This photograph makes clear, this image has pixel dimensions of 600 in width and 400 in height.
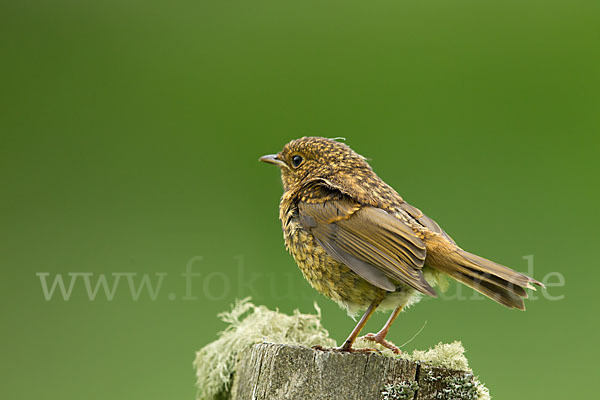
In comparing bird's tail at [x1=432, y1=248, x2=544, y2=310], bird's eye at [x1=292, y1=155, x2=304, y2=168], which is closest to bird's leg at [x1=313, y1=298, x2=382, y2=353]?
bird's tail at [x1=432, y1=248, x2=544, y2=310]

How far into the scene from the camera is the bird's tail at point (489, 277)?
2.46m

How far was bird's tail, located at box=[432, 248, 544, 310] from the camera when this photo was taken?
2.46m

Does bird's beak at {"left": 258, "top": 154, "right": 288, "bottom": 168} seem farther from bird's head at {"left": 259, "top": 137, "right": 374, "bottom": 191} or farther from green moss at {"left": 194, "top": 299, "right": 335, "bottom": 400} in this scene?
green moss at {"left": 194, "top": 299, "right": 335, "bottom": 400}

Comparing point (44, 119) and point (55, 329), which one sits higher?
point (44, 119)

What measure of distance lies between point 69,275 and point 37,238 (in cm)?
70

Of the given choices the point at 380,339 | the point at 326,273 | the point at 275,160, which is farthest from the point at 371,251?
the point at 275,160

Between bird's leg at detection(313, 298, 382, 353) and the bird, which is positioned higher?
the bird

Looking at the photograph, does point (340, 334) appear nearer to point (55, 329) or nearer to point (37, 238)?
point (55, 329)

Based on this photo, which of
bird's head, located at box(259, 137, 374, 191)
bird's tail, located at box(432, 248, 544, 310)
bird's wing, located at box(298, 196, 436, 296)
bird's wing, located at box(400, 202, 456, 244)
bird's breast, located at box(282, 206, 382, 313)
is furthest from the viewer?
bird's head, located at box(259, 137, 374, 191)

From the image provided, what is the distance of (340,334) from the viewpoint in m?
3.90

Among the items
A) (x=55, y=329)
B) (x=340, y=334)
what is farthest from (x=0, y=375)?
(x=340, y=334)

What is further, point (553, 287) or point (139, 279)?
point (139, 279)

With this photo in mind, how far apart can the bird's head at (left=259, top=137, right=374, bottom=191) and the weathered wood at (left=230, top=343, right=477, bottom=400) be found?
1.03 m

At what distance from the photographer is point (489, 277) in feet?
8.24
